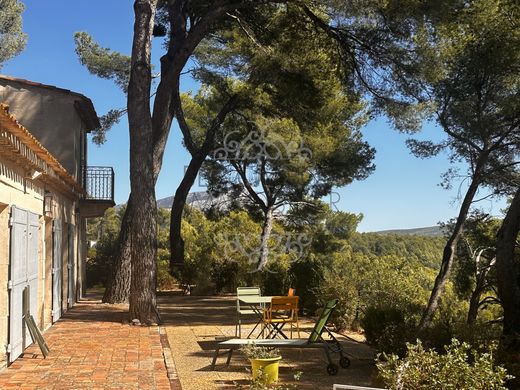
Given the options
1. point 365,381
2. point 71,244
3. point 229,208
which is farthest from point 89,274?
point 365,381

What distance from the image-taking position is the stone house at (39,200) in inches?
289

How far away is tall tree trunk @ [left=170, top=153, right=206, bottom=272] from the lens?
61.2ft

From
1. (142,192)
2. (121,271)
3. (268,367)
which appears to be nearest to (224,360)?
(268,367)

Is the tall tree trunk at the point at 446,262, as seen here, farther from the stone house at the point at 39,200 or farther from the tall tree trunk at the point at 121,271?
the tall tree trunk at the point at 121,271

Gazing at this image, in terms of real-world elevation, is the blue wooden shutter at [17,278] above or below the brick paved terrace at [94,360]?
above

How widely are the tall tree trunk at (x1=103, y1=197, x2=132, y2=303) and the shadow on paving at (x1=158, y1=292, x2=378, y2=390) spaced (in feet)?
7.80

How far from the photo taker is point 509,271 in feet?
22.9

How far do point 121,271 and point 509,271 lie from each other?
10518 millimetres

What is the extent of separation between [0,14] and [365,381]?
987 inches

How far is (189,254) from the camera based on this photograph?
2281 cm

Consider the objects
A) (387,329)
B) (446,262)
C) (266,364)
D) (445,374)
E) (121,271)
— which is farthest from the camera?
(121,271)

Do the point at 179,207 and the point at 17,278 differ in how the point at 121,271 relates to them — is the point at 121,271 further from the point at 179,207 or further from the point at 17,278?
the point at 17,278

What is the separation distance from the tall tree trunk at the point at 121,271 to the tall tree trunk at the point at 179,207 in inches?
123

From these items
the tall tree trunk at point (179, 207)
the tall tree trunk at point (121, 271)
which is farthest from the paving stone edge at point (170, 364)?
the tall tree trunk at point (179, 207)
